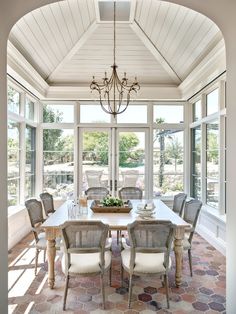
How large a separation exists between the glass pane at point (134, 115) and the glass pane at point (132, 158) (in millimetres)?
303

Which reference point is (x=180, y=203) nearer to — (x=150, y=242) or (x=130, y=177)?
(x=150, y=242)

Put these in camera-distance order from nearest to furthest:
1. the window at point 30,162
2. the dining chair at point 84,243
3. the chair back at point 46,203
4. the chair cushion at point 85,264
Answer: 1. the dining chair at point 84,243
2. the chair cushion at point 85,264
3. the chair back at point 46,203
4. the window at point 30,162

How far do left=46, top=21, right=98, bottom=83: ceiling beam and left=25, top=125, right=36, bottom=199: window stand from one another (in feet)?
4.05

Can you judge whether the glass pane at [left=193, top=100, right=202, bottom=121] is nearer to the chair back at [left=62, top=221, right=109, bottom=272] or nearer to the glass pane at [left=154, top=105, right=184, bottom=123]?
the glass pane at [left=154, top=105, right=184, bottom=123]

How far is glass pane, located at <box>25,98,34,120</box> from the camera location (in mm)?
5434

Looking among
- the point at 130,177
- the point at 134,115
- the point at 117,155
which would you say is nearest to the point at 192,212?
the point at 130,177

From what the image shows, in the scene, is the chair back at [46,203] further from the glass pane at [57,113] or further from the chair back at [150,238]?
the glass pane at [57,113]

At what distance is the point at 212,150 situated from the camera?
16.1 feet

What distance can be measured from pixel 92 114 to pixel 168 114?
1801 millimetres

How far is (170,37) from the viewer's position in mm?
4586

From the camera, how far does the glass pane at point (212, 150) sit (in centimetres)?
468

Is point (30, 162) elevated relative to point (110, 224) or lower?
elevated

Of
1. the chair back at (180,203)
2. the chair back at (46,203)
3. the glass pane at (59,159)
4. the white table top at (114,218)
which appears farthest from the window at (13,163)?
the chair back at (180,203)

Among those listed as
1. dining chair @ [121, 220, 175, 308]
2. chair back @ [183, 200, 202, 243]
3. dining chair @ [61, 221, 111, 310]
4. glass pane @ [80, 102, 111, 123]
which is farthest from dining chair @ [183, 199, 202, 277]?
glass pane @ [80, 102, 111, 123]
